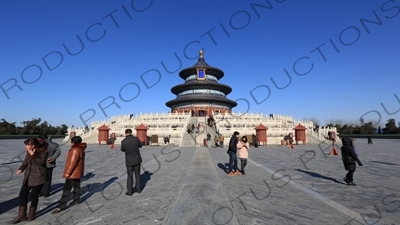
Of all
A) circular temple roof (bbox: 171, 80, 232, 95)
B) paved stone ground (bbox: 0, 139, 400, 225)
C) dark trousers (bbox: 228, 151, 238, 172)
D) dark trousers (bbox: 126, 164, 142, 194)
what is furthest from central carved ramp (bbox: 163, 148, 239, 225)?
circular temple roof (bbox: 171, 80, 232, 95)

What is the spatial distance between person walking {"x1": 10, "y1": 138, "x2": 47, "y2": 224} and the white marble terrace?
19.9 m

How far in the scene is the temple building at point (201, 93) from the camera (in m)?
50.2

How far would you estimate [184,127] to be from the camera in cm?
2747

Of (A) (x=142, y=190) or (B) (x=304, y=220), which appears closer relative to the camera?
(B) (x=304, y=220)

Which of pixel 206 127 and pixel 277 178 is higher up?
pixel 206 127

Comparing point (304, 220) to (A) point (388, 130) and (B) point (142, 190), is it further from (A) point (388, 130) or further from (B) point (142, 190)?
(A) point (388, 130)

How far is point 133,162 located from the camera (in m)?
6.14

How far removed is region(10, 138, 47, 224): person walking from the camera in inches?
169

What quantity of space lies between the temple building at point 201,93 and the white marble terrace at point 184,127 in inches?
548

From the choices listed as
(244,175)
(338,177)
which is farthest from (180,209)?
(338,177)

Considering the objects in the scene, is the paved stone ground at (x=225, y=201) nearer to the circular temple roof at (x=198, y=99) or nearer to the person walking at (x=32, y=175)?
the person walking at (x=32, y=175)

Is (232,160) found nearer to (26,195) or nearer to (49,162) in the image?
(49,162)

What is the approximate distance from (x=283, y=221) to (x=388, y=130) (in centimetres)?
6158

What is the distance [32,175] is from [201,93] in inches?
1895
